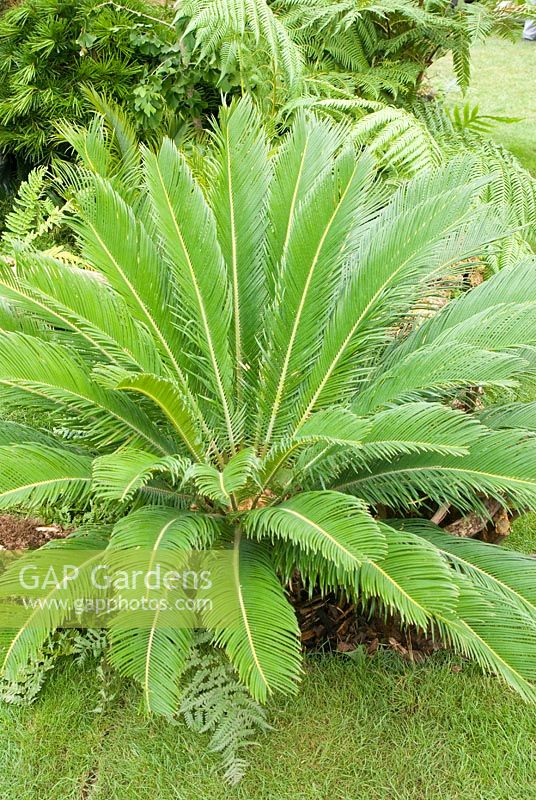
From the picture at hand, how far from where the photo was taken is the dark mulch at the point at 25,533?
2.42 meters

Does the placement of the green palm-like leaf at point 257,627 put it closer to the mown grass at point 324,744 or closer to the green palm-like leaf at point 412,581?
the green palm-like leaf at point 412,581

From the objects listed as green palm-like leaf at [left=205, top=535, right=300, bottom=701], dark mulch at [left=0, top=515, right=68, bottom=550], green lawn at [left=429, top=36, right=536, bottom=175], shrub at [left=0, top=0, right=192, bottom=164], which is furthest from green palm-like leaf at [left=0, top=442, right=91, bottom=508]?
green lawn at [left=429, top=36, right=536, bottom=175]

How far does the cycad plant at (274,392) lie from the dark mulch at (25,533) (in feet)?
1.60

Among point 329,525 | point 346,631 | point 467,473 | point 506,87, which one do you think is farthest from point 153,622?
point 506,87

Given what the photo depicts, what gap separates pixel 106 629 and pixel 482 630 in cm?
117

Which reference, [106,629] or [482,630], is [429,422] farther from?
[106,629]

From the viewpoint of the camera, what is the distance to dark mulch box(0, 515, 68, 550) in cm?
242

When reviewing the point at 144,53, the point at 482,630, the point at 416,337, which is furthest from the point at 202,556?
the point at 144,53

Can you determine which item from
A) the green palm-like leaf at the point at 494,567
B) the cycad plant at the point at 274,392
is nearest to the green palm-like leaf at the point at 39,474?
the cycad plant at the point at 274,392

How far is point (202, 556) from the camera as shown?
182cm

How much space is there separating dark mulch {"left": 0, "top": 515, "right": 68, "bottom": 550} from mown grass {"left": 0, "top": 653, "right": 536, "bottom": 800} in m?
0.54

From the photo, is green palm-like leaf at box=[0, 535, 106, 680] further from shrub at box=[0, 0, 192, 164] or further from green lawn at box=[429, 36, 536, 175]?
green lawn at box=[429, 36, 536, 175]

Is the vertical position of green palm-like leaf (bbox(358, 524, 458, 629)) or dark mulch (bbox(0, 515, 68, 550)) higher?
green palm-like leaf (bbox(358, 524, 458, 629))

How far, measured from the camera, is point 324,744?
1.88 metres
